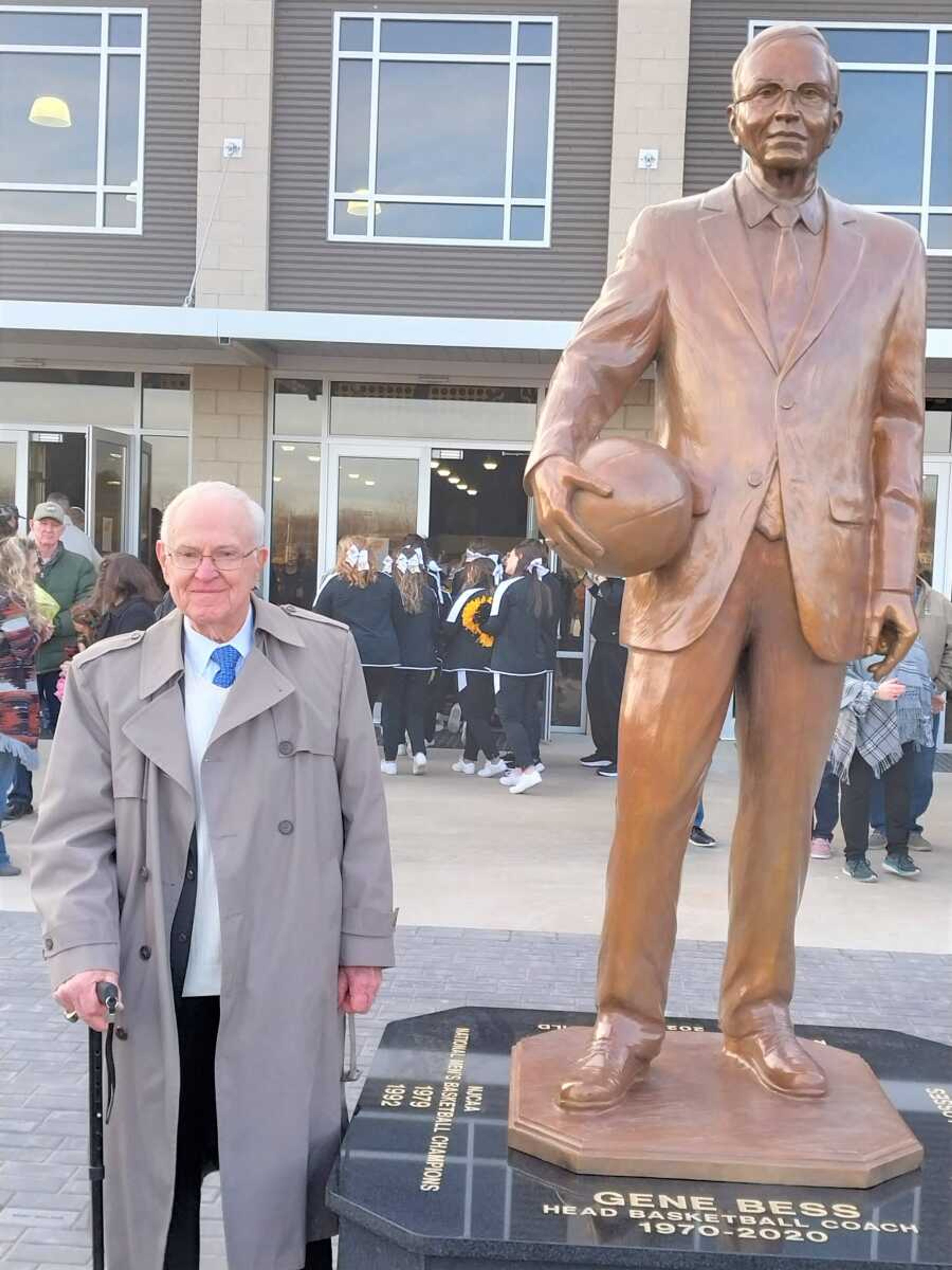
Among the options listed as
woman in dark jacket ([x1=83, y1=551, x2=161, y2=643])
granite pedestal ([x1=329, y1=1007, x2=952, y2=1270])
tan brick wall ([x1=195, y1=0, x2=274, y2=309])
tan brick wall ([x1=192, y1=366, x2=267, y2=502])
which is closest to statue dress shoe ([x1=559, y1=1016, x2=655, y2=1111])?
granite pedestal ([x1=329, y1=1007, x2=952, y2=1270])

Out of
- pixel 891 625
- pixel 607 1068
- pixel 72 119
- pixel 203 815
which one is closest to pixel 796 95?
pixel 891 625

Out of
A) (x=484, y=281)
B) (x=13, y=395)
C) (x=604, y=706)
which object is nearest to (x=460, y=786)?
(x=604, y=706)

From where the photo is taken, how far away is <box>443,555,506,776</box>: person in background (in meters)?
10.8

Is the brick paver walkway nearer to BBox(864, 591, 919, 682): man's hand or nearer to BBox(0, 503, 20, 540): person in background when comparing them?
BBox(864, 591, 919, 682): man's hand

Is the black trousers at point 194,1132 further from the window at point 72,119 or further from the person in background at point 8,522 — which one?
the window at point 72,119

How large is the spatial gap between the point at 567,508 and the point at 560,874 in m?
5.17

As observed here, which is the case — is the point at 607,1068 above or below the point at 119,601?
below

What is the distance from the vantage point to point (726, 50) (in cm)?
1241

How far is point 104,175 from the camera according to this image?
13.0 m

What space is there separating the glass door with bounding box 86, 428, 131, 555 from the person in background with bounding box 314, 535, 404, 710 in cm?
384

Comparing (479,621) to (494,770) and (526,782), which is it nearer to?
(494,770)

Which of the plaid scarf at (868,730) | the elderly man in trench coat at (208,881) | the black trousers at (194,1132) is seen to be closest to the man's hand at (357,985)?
the elderly man in trench coat at (208,881)

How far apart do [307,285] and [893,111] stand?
5.81m

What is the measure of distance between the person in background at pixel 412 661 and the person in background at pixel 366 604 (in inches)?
4.3
